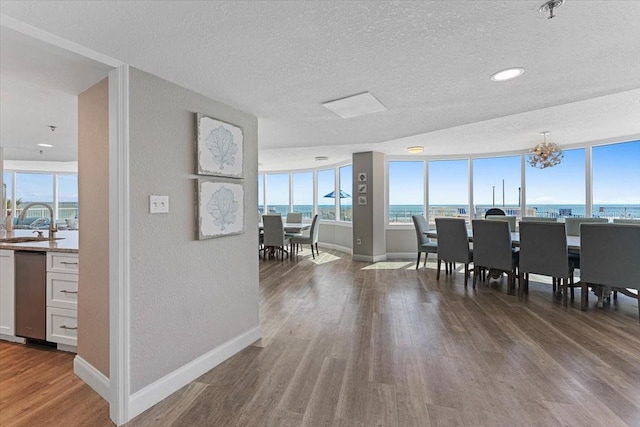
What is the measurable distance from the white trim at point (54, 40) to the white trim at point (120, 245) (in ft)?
0.29

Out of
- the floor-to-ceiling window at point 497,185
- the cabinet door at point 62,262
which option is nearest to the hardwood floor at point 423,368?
the cabinet door at point 62,262

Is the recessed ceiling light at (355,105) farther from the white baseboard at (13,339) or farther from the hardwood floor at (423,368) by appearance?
the white baseboard at (13,339)

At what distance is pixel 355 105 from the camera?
8.05 ft

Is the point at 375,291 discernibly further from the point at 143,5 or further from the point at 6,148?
the point at 6,148

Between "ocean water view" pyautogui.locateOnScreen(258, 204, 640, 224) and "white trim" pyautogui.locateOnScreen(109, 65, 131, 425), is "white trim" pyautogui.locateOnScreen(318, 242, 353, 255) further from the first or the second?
"white trim" pyautogui.locateOnScreen(109, 65, 131, 425)

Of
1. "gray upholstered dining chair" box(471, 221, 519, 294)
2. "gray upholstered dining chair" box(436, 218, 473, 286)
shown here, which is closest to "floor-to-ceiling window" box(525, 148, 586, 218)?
"gray upholstered dining chair" box(471, 221, 519, 294)

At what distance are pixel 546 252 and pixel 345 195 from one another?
478 centimetres

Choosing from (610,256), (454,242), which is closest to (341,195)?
(454,242)

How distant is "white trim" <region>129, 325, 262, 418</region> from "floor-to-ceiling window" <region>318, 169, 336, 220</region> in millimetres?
5902

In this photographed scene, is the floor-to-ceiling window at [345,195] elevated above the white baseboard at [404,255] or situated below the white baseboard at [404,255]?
above

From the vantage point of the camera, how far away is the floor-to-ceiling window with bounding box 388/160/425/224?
709 cm

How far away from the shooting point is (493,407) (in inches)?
71.0

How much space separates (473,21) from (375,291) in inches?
136

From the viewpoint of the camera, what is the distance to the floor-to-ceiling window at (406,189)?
23.2 ft
